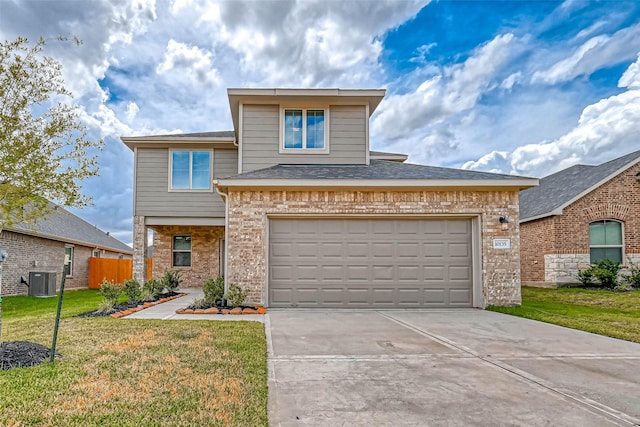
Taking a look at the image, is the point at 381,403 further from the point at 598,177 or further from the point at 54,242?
the point at 54,242

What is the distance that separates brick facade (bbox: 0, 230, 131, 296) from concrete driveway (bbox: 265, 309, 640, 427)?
35.1ft

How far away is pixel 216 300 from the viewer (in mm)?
9156

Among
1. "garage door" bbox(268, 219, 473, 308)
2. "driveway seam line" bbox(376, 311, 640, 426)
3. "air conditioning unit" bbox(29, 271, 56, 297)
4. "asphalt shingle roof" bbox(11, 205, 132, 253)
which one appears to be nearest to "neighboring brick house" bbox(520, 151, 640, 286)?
"garage door" bbox(268, 219, 473, 308)

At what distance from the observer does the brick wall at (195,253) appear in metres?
15.6

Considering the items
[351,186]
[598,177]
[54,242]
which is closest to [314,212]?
[351,186]

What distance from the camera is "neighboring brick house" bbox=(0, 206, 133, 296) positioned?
1308 centimetres

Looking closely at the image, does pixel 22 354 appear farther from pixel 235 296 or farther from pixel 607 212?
pixel 607 212

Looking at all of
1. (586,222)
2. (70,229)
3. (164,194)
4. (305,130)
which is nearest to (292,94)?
(305,130)

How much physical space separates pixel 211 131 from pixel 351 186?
837cm

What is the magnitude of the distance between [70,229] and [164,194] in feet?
25.2

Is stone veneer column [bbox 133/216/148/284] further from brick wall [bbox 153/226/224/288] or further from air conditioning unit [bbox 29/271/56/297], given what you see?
air conditioning unit [bbox 29/271/56/297]

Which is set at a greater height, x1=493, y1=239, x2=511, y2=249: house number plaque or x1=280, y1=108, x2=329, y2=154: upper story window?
x1=280, y1=108, x2=329, y2=154: upper story window

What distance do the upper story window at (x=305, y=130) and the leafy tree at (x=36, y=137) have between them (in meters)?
6.58

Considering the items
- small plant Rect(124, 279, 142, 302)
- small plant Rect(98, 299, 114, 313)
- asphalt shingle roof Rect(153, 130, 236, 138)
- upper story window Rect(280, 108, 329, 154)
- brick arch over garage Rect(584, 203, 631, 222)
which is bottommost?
small plant Rect(98, 299, 114, 313)
